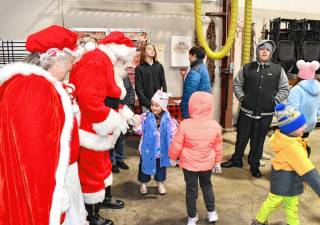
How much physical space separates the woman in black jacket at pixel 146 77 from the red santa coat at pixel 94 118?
1792 millimetres

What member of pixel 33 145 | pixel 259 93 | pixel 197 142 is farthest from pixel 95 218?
pixel 259 93

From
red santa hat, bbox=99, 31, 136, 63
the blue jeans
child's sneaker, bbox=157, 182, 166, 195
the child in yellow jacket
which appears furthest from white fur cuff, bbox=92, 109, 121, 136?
the blue jeans

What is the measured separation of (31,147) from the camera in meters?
1.64

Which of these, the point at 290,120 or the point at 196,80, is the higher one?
the point at 196,80

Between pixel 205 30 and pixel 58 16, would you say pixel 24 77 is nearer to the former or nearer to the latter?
pixel 58 16

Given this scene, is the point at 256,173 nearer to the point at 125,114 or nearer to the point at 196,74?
the point at 196,74

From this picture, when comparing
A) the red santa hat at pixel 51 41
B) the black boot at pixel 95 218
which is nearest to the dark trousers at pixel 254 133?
the black boot at pixel 95 218

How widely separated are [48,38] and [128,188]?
2.40m

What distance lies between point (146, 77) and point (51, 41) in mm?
2723

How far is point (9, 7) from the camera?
16.6ft

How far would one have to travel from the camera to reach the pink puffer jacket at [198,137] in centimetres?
285

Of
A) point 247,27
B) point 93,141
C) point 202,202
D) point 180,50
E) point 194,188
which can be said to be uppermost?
point 247,27

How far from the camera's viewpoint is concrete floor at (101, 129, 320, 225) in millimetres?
3236

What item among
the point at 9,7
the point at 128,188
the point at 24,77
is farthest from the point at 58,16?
the point at 24,77
